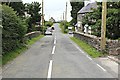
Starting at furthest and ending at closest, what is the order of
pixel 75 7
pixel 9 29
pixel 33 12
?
pixel 75 7
pixel 33 12
pixel 9 29

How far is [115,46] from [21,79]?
521 inches

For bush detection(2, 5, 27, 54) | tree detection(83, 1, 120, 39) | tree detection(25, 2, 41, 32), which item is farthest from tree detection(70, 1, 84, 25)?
bush detection(2, 5, 27, 54)

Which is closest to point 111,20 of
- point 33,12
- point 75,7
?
point 33,12

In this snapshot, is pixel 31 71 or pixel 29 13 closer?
pixel 31 71

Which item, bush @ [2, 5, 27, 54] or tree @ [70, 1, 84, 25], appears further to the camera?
tree @ [70, 1, 84, 25]

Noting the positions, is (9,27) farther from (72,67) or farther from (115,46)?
(115,46)

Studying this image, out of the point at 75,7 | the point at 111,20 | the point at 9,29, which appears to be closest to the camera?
the point at 9,29

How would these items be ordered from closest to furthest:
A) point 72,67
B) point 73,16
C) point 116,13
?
1. point 72,67
2. point 116,13
3. point 73,16

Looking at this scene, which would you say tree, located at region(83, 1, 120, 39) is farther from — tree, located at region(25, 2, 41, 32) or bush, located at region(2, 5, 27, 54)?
tree, located at region(25, 2, 41, 32)

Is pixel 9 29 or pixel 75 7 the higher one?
pixel 75 7

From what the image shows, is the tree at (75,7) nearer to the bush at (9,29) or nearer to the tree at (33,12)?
the tree at (33,12)

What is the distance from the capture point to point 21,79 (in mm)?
13070

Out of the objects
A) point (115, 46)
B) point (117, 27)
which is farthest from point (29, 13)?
point (115, 46)

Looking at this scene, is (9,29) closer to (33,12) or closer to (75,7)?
(33,12)
